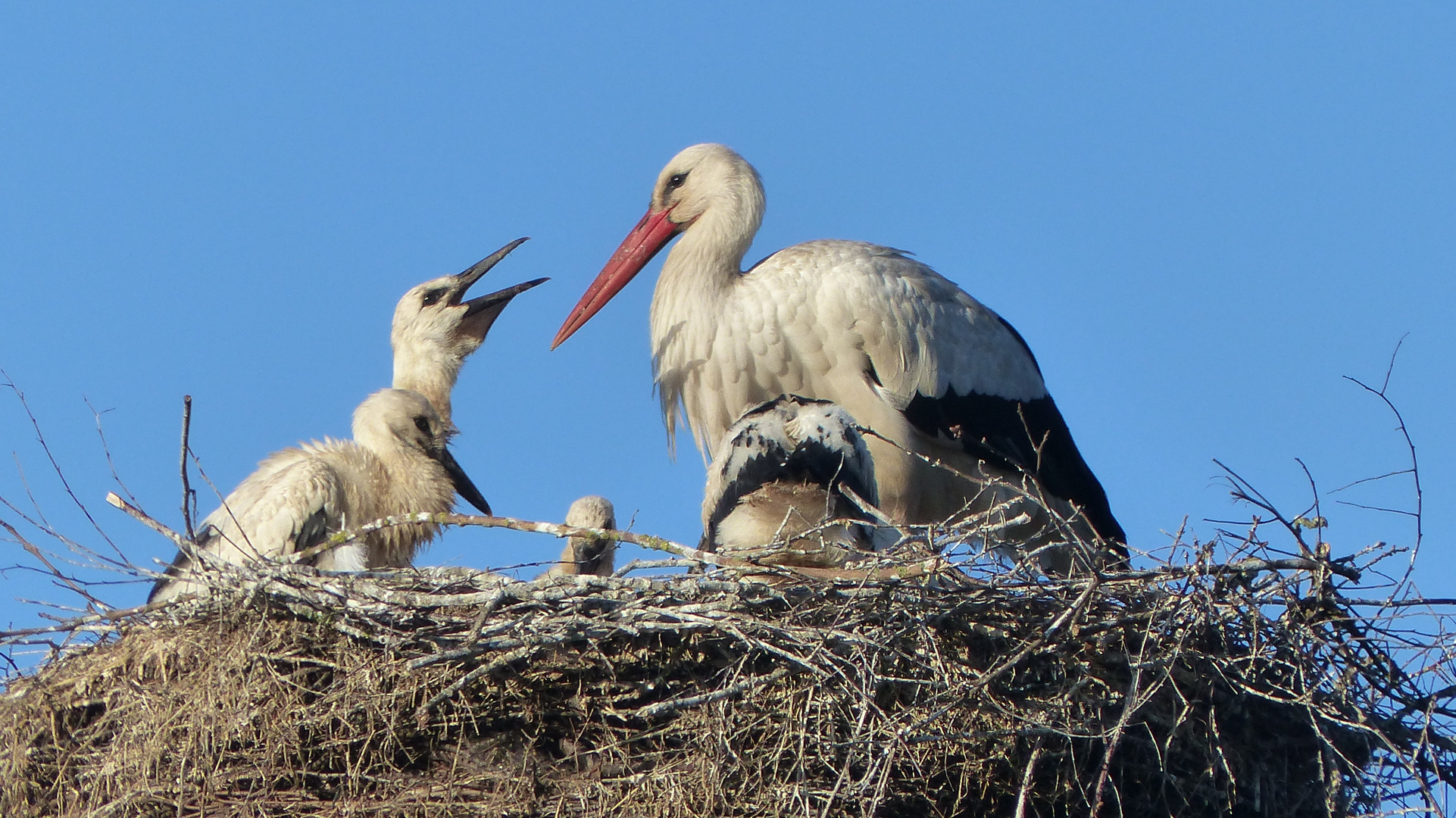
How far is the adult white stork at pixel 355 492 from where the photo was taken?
4.55m

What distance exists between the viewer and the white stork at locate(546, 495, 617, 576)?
4.53 meters

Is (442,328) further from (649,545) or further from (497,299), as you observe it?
(649,545)

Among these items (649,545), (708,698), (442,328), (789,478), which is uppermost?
(442,328)

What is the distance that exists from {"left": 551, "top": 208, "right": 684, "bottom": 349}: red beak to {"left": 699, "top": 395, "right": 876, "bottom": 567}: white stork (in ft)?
4.34

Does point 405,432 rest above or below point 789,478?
above

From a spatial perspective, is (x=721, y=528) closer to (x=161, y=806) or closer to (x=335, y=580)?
(x=335, y=580)

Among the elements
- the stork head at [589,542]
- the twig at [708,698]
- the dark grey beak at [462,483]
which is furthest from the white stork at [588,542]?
the twig at [708,698]

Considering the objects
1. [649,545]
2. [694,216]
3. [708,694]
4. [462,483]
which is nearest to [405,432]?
[462,483]

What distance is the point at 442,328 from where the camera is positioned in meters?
5.83

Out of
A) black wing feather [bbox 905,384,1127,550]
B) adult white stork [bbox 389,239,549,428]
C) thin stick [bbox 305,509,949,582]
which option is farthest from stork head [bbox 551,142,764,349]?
thin stick [bbox 305,509,949,582]

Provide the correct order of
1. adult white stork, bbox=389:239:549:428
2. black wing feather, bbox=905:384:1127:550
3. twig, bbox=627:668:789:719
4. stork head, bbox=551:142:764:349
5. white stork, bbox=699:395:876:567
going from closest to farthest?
twig, bbox=627:668:789:719, white stork, bbox=699:395:876:567, black wing feather, bbox=905:384:1127:550, stork head, bbox=551:142:764:349, adult white stork, bbox=389:239:549:428

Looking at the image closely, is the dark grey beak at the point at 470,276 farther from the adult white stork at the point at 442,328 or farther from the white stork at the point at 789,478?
the white stork at the point at 789,478

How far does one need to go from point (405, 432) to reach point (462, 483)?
253 mm

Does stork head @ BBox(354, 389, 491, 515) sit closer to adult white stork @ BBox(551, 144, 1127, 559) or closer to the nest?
adult white stork @ BBox(551, 144, 1127, 559)
